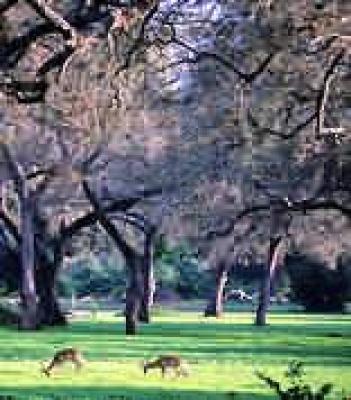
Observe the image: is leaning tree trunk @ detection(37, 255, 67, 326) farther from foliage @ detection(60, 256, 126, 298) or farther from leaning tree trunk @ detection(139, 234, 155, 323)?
foliage @ detection(60, 256, 126, 298)

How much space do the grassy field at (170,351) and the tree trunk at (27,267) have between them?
1629 millimetres

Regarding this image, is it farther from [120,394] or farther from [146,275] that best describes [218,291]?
[120,394]

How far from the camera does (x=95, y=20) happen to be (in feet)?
47.6

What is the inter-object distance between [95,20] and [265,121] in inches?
444

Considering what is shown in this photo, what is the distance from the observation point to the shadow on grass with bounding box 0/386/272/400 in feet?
74.2

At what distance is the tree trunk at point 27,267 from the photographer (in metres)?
53.7

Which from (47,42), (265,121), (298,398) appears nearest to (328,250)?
(265,121)

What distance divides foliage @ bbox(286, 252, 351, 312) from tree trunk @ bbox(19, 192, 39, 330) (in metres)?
31.5

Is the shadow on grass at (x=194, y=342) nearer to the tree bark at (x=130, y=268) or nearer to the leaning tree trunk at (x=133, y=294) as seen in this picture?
the leaning tree trunk at (x=133, y=294)

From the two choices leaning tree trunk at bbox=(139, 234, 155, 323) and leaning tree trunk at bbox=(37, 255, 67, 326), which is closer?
leaning tree trunk at bbox=(37, 255, 67, 326)

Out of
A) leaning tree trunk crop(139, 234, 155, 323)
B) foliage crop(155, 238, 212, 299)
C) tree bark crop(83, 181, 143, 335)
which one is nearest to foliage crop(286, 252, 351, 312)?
foliage crop(155, 238, 212, 299)

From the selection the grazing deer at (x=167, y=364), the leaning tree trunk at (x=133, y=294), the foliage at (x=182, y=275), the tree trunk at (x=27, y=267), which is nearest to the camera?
the grazing deer at (x=167, y=364)

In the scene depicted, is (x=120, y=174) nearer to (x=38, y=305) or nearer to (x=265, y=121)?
(x=38, y=305)

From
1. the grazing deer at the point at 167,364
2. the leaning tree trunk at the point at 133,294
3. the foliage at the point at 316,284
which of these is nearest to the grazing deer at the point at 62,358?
the grazing deer at the point at 167,364
